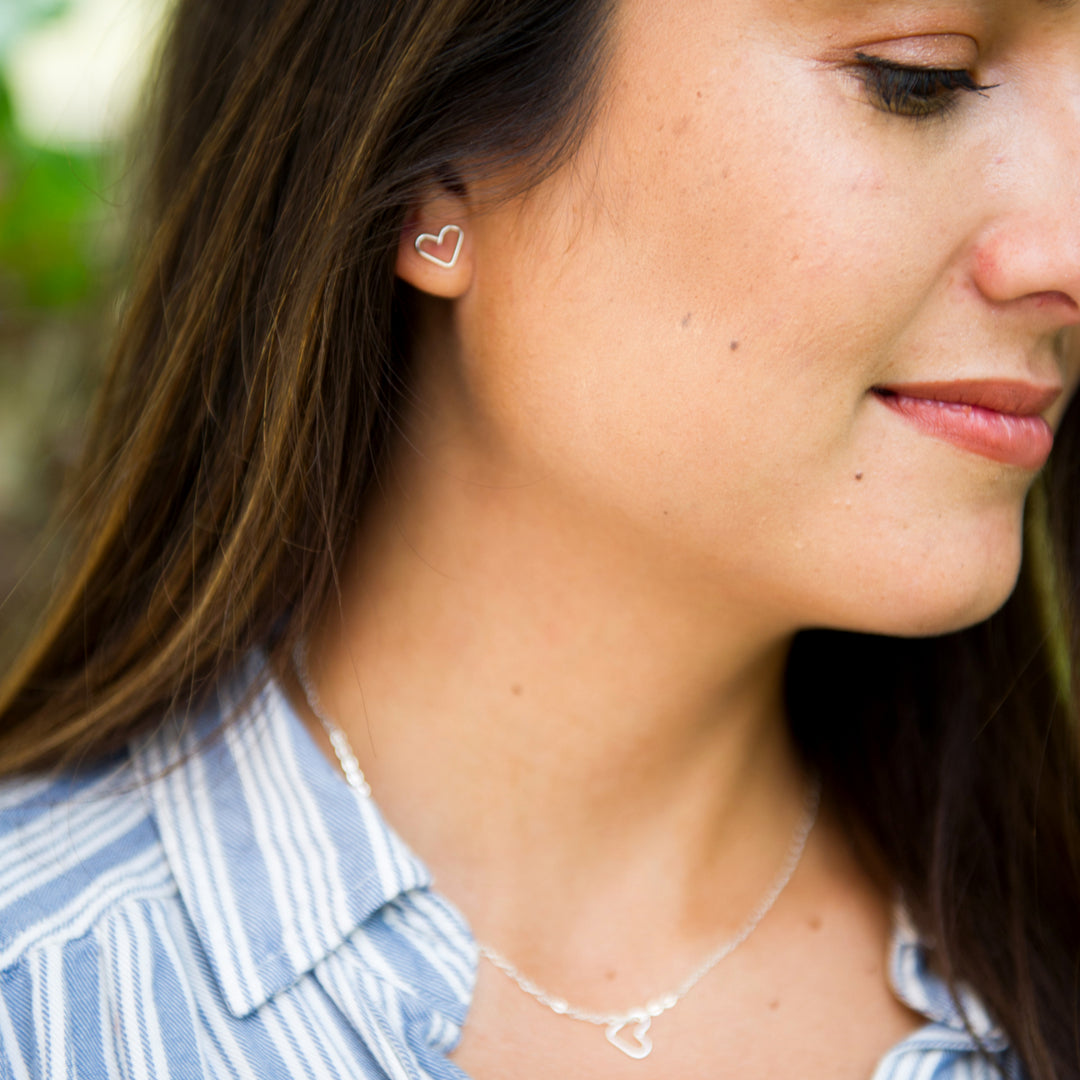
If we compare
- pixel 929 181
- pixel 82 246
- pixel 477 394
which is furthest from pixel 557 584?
pixel 82 246

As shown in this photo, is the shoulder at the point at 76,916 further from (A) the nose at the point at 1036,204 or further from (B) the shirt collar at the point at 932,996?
(A) the nose at the point at 1036,204

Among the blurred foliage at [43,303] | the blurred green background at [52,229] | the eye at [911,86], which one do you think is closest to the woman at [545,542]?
the eye at [911,86]

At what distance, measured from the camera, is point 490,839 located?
5.36 ft

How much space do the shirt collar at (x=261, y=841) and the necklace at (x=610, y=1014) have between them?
0.15 feet

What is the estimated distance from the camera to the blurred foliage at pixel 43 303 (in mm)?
2408

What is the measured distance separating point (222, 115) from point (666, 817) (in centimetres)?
107

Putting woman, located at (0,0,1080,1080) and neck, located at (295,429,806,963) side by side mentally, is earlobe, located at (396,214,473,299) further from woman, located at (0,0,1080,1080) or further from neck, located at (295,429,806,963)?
neck, located at (295,429,806,963)

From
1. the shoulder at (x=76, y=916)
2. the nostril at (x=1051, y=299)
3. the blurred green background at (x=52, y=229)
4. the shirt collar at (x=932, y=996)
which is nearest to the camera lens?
the shoulder at (x=76, y=916)

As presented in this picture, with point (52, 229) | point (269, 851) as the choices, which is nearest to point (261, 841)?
point (269, 851)

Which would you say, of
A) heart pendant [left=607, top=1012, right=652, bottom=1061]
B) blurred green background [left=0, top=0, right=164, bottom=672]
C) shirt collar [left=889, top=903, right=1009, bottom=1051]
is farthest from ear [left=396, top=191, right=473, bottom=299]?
shirt collar [left=889, top=903, right=1009, bottom=1051]

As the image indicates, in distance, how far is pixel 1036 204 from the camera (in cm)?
138

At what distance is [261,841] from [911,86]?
3.69ft

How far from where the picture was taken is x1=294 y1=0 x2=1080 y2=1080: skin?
4.43 feet

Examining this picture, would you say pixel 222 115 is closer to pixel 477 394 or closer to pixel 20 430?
pixel 477 394
